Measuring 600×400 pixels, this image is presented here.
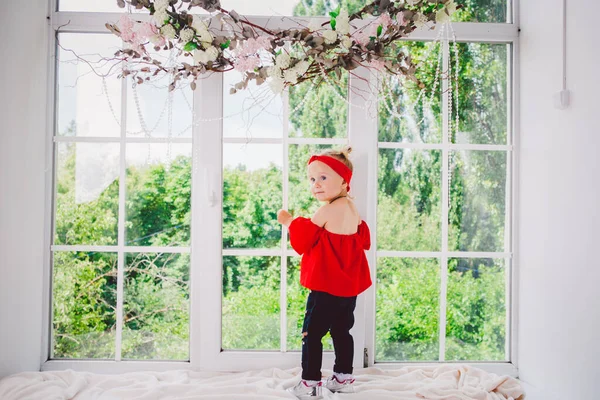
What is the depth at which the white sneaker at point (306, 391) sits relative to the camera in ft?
5.98

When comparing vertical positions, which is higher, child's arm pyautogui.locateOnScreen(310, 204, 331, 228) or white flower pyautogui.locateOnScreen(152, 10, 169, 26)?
white flower pyautogui.locateOnScreen(152, 10, 169, 26)

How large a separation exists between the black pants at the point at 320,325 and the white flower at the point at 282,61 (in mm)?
976

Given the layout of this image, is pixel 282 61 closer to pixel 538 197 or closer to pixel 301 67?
pixel 301 67

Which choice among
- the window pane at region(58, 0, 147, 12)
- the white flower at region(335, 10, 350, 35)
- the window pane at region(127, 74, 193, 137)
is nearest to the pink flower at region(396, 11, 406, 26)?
the white flower at region(335, 10, 350, 35)

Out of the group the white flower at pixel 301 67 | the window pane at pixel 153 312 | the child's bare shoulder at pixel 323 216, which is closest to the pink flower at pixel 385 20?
the white flower at pixel 301 67

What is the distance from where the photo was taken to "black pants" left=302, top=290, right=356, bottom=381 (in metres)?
1.82

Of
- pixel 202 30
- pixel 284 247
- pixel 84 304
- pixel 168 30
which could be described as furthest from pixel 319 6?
pixel 84 304

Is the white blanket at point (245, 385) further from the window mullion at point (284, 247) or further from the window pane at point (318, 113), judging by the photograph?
the window pane at point (318, 113)

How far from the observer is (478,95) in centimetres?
221

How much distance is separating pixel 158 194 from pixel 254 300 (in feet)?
2.39

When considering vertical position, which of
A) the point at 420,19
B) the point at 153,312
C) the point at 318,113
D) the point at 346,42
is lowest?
the point at 153,312

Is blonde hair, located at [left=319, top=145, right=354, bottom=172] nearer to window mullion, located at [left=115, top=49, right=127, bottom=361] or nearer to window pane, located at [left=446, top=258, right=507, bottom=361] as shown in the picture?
window pane, located at [left=446, top=258, right=507, bottom=361]

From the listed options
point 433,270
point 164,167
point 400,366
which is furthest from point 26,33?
point 400,366

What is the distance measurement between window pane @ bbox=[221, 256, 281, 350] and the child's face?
1.63 feet
